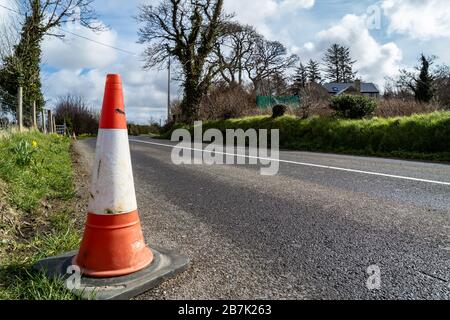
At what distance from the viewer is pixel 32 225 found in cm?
337

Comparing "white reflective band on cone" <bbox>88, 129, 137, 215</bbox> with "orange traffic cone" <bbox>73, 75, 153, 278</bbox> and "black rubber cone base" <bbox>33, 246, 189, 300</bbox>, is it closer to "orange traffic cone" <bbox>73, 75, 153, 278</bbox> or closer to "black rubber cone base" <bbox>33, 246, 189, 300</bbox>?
"orange traffic cone" <bbox>73, 75, 153, 278</bbox>

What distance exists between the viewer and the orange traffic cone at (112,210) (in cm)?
226

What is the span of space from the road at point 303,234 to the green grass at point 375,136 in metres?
5.57

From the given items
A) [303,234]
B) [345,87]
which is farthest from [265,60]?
[303,234]

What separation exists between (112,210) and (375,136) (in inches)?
454

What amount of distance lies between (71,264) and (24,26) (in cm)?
1970

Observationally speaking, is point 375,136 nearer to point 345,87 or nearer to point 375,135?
point 375,135

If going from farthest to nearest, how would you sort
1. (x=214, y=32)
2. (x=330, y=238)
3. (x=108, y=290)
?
(x=214, y=32), (x=330, y=238), (x=108, y=290)

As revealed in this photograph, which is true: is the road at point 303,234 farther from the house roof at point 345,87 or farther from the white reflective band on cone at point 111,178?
the house roof at point 345,87

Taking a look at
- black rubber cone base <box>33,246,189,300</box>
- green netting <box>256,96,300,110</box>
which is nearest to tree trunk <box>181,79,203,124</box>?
green netting <box>256,96,300,110</box>

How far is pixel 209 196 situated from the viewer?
15.4 ft

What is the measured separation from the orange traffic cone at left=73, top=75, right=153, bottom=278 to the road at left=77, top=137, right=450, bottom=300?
34cm
